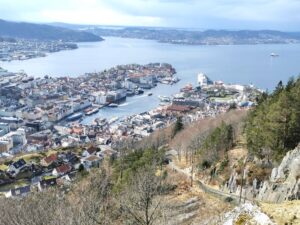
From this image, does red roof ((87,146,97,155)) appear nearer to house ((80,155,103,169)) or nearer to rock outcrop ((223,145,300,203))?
house ((80,155,103,169))

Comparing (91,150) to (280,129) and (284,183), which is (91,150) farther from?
(284,183)

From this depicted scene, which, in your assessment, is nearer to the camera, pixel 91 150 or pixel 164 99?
pixel 91 150

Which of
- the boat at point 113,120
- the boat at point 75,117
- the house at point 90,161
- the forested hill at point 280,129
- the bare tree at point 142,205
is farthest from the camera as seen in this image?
the boat at point 75,117

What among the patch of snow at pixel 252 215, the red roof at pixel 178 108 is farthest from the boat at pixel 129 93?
the patch of snow at pixel 252 215

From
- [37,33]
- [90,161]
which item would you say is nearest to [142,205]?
[90,161]

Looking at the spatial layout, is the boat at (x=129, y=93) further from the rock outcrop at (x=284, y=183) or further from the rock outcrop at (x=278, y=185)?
the rock outcrop at (x=284, y=183)

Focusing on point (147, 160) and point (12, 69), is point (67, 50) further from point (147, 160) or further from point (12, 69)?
point (147, 160)

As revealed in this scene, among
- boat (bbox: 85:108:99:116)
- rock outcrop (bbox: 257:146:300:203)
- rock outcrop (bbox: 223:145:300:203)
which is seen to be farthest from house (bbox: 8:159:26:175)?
boat (bbox: 85:108:99:116)
